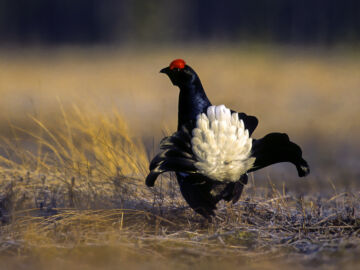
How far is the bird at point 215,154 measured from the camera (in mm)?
3451

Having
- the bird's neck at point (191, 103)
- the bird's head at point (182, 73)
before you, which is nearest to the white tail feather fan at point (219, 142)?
the bird's neck at point (191, 103)

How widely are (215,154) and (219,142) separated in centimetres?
8

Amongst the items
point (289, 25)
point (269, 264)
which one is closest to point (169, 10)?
point (289, 25)

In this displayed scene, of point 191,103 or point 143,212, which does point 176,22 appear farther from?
point 143,212

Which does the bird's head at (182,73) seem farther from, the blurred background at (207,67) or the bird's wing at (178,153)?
the blurred background at (207,67)

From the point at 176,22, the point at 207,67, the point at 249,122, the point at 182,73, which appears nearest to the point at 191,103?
the point at 182,73

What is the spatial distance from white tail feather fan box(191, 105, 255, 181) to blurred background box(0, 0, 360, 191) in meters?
0.97

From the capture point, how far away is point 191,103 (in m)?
3.77

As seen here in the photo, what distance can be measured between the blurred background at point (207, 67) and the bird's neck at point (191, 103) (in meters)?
0.66

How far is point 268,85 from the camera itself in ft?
41.2

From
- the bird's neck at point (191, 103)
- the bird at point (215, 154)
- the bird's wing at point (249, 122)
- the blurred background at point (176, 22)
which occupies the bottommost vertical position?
the bird at point (215, 154)

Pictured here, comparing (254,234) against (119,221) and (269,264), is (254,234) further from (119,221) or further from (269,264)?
(119,221)

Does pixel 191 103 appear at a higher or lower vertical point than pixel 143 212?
higher

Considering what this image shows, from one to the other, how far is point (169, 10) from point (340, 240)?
2532cm
